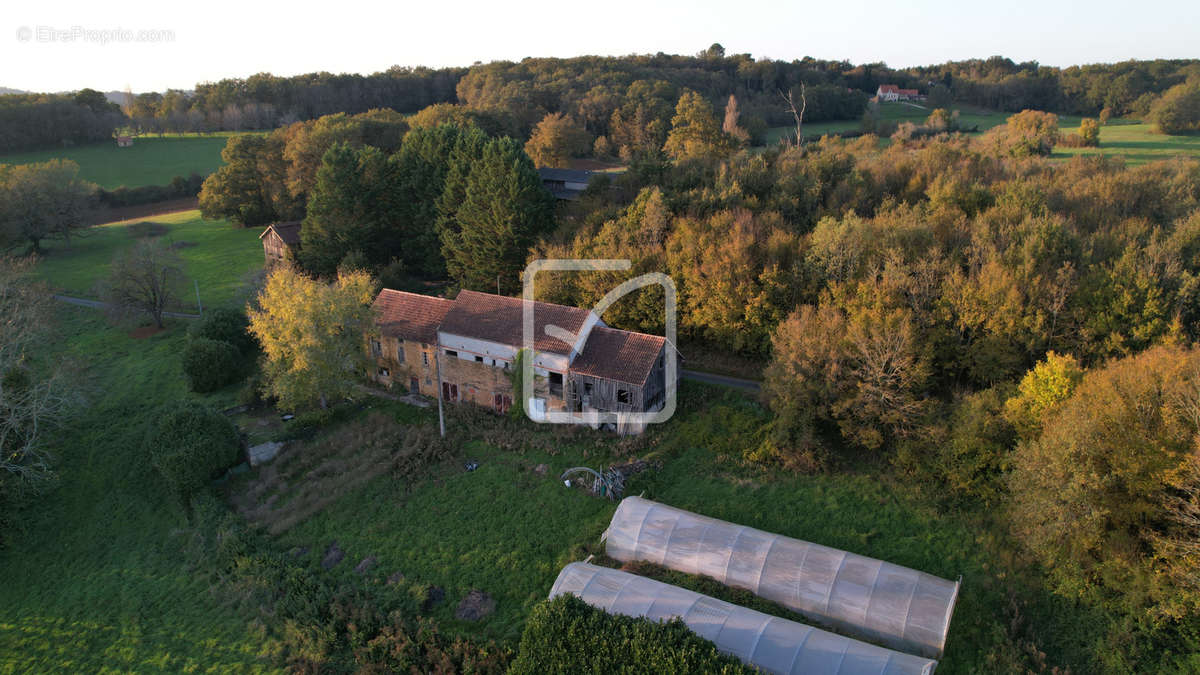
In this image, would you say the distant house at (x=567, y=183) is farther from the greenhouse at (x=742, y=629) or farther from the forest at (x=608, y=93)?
the greenhouse at (x=742, y=629)

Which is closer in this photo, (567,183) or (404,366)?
(404,366)

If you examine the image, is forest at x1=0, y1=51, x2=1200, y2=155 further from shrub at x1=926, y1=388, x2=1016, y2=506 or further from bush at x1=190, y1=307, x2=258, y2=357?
shrub at x1=926, y1=388, x2=1016, y2=506

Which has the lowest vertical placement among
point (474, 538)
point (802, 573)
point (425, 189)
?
point (474, 538)

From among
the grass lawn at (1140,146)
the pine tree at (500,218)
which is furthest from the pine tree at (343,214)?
the grass lawn at (1140,146)

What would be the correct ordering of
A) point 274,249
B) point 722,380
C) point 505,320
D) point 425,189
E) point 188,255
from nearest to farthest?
point 505,320, point 722,380, point 425,189, point 274,249, point 188,255

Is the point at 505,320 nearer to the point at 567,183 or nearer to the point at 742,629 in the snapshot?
the point at 742,629

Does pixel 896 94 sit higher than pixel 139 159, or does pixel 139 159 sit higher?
pixel 896 94

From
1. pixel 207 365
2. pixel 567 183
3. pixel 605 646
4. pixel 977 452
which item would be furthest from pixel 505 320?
pixel 567 183

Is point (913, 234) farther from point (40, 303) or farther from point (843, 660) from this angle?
point (40, 303)
